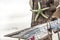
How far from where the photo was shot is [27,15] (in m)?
1.42

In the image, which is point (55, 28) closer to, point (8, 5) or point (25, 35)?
point (25, 35)

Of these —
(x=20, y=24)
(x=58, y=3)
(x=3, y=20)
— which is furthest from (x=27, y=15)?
(x=58, y=3)

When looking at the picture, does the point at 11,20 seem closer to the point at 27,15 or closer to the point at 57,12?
the point at 27,15

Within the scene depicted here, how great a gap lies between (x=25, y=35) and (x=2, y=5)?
453mm

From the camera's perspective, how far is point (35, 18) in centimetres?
118

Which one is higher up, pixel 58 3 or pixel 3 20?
pixel 58 3

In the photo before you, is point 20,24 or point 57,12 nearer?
point 57,12

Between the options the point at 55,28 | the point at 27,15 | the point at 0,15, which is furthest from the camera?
the point at 0,15

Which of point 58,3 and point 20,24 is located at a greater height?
point 58,3

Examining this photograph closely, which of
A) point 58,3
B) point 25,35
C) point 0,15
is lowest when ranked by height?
point 25,35

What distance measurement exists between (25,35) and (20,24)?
0.27 m

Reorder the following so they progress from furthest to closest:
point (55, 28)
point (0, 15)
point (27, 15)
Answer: point (0, 15) < point (27, 15) < point (55, 28)

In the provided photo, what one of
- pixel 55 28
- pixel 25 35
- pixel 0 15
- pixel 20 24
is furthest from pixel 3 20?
pixel 55 28

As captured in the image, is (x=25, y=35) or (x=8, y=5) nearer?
(x=25, y=35)
